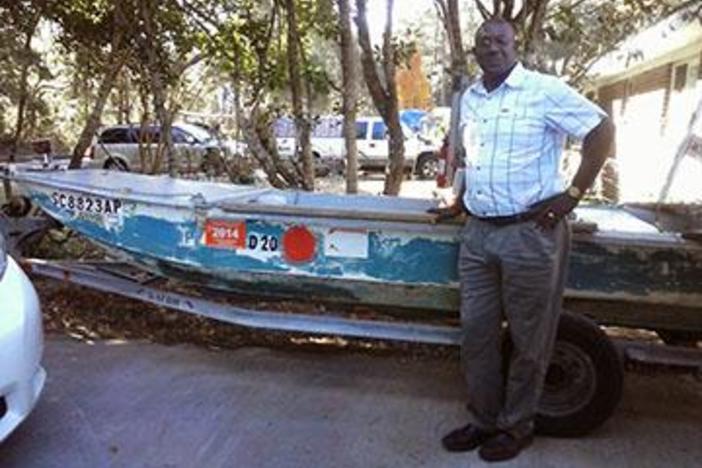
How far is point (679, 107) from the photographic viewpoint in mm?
15805

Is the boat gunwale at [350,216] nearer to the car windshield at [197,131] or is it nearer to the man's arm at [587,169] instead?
the man's arm at [587,169]

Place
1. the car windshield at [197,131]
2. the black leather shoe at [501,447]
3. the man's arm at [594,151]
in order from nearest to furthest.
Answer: the man's arm at [594,151]
the black leather shoe at [501,447]
the car windshield at [197,131]

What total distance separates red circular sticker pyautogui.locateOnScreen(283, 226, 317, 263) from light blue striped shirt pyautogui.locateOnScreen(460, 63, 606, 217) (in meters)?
1.19

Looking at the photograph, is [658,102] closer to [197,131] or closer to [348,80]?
[197,131]

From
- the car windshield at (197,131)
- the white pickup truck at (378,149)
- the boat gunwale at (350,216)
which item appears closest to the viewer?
the boat gunwale at (350,216)

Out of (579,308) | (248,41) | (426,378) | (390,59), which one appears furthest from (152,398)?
(248,41)

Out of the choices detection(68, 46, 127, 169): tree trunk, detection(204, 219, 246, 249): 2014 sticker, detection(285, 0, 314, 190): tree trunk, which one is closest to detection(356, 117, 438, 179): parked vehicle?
detection(68, 46, 127, 169): tree trunk

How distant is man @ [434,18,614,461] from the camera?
12.7 ft

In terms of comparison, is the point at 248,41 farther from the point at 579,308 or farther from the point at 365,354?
the point at 579,308

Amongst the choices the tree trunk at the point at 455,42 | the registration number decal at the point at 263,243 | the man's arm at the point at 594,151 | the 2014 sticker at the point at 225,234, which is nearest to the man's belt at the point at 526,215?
the man's arm at the point at 594,151

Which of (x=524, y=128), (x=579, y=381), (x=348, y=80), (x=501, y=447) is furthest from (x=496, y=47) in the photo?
(x=348, y=80)

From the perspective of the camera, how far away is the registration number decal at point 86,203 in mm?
5477

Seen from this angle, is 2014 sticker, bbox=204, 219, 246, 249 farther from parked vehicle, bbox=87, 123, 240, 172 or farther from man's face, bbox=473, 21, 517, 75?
parked vehicle, bbox=87, 123, 240, 172

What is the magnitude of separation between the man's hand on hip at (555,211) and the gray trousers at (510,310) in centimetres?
4
